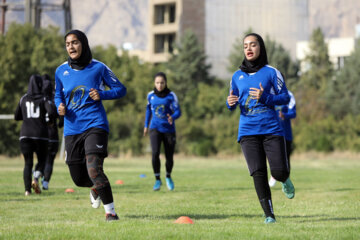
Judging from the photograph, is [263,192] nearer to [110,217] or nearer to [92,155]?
[110,217]

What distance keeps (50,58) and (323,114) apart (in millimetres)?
17635

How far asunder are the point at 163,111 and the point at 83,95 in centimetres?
597

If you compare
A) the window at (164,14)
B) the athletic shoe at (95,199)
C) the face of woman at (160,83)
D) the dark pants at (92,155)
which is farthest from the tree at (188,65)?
the dark pants at (92,155)

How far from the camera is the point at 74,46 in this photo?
8102 mm

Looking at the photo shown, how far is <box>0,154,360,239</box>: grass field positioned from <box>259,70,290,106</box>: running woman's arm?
1.42m

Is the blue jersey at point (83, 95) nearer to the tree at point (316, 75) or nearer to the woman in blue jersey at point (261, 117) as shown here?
the woman in blue jersey at point (261, 117)

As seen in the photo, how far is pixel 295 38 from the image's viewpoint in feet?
244

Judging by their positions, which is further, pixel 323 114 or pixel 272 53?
pixel 272 53

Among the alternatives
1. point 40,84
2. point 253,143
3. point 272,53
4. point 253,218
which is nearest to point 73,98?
point 253,143

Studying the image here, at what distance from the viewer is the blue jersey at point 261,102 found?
8.14m

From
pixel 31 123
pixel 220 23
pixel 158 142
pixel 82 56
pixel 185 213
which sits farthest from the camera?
pixel 220 23

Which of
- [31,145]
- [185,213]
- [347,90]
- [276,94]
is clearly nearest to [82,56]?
[276,94]

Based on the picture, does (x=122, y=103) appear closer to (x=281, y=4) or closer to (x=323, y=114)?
(x=323, y=114)

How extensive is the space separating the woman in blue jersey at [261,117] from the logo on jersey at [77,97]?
174cm
